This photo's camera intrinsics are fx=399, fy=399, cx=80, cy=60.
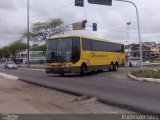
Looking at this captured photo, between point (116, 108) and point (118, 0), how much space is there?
2075cm

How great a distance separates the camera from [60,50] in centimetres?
3173

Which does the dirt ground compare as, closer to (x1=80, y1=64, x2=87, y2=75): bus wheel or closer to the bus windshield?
the bus windshield

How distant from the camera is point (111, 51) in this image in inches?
1585

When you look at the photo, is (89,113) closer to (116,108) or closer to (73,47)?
(116,108)

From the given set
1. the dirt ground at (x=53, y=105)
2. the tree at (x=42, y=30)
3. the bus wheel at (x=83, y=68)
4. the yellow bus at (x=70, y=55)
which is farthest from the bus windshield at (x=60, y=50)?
the tree at (x=42, y=30)

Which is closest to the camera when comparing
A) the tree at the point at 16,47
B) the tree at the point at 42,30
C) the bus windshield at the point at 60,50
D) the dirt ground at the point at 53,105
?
the dirt ground at the point at 53,105

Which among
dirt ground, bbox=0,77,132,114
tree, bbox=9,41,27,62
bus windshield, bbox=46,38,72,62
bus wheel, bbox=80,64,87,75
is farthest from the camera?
tree, bbox=9,41,27,62

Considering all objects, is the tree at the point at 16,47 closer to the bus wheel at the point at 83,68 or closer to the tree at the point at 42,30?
the tree at the point at 42,30

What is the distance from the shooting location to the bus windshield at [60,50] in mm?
31461

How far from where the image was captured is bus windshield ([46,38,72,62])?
31.5 m

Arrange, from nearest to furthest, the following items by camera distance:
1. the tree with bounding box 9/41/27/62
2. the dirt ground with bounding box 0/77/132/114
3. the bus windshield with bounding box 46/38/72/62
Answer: the dirt ground with bounding box 0/77/132/114 < the bus windshield with bounding box 46/38/72/62 < the tree with bounding box 9/41/27/62

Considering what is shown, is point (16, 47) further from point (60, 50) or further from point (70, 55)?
point (70, 55)

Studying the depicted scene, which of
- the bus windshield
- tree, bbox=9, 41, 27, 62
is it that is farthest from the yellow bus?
tree, bbox=9, 41, 27, 62

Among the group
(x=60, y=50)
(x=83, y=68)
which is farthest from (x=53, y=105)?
(x=83, y=68)
